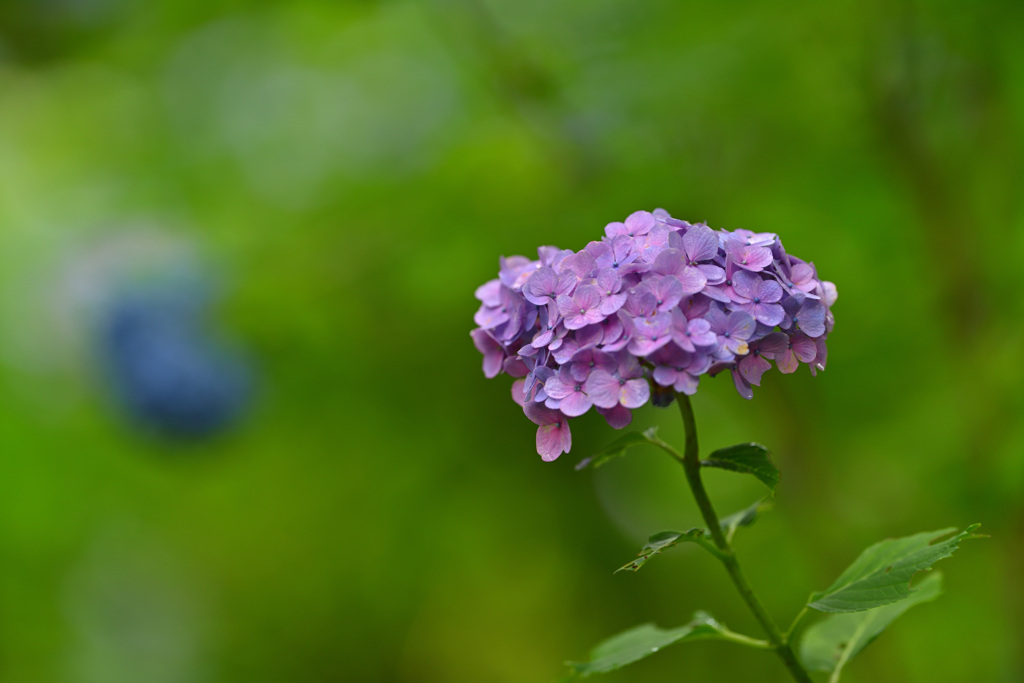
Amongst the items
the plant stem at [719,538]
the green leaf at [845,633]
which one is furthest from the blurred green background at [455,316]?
the plant stem at [719,538]

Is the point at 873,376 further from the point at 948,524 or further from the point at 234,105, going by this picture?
the point at 234,105

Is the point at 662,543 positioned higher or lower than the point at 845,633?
higher

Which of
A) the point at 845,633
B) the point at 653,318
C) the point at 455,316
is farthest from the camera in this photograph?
the point at 455,316

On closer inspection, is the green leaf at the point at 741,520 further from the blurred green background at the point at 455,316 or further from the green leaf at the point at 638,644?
the blurred green background at the point at 455,316

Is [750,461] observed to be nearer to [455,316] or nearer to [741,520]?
[741,520]

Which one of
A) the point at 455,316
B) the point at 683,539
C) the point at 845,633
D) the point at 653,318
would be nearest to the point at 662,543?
the point at 683,539

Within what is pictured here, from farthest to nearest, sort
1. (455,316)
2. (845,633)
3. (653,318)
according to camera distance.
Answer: (455,316), (845,633), (653,318)
